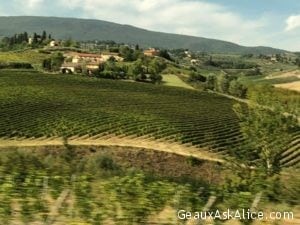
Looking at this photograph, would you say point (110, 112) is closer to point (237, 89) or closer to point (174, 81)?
point (237, 89)

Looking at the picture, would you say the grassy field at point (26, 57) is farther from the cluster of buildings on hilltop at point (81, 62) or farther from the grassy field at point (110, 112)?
the grassy field at point (110, 112)

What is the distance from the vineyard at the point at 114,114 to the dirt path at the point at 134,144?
0.73m

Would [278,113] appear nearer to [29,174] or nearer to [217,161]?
[217,161]

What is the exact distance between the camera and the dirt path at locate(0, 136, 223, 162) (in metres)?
47.4

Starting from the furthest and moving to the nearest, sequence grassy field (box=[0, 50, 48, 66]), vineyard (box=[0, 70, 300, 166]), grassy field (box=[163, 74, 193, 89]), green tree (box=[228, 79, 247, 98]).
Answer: grassy field (box=[0, 50, 48, 66])
grassy field (box=[163, 74, 193, 89])
green tree (box=[228, 79, 247, 98])
vineyard (box=[0, 70, 300, 166])

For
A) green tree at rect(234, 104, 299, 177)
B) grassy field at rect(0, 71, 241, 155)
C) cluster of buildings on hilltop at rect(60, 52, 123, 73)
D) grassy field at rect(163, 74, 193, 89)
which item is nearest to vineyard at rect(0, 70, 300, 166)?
grassy field at rect(0, 71, 241, 155)

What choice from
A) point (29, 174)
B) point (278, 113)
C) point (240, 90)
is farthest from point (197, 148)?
point (240, 90)

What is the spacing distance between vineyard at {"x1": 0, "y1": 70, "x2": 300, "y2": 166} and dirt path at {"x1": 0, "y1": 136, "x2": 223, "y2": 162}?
0.73 metres

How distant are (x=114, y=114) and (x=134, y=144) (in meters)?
11.3

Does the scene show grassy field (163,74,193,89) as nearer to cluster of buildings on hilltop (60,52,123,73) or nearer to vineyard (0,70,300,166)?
cluster of buildings on hilltop (60,52,123,73)

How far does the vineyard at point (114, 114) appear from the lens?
51031 mm

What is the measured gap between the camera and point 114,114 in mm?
59656

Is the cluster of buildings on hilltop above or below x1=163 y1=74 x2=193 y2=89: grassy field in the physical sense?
above

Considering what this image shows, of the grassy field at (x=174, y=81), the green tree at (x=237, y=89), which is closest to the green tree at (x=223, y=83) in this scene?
the green tree at (x=237, y=89)
